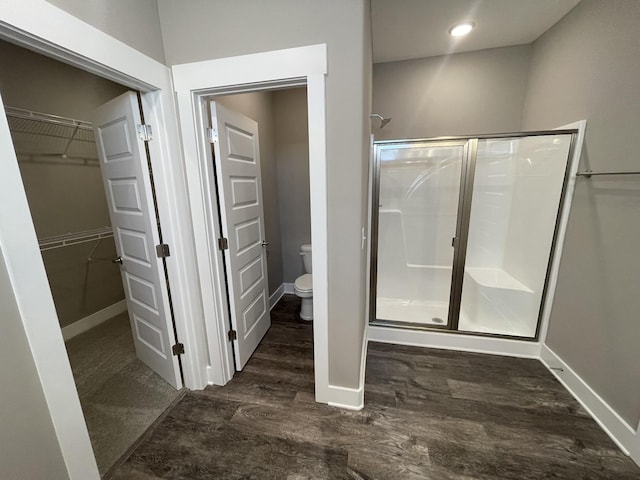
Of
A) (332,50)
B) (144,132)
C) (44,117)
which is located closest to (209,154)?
(144,132)

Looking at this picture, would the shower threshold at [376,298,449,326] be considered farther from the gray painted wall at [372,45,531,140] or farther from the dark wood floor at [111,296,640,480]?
the gray painted wall at [372,45,531,140]

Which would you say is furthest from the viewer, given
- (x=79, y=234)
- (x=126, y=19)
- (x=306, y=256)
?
(x=306, y=256)

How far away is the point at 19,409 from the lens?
0.91 meters

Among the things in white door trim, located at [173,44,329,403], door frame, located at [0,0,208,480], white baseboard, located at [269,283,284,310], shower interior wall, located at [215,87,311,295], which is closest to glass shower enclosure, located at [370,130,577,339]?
white door trim, located at [173,44,329,403]

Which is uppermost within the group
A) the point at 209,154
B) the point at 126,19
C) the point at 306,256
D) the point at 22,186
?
the point at 126,19

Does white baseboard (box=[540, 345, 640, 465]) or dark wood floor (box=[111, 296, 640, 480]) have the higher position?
white baseboard (box=[540, 345, 640, 465])

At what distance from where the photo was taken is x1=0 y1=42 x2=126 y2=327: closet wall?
2.15 metres

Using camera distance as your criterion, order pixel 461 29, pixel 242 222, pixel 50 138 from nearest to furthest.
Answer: pixel 242 222 < pixel 461 29 < pixel 50 138

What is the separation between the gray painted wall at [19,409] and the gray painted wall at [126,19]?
1.04 metres

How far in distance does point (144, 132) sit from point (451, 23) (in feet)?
8.01

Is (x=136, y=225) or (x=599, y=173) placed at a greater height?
(x=599, y=173)

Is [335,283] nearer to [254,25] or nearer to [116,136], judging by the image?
[254,25]

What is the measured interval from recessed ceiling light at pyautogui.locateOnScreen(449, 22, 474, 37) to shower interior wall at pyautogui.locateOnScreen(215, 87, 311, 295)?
5.19ft

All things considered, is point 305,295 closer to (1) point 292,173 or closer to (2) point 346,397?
(2) point 346,397
